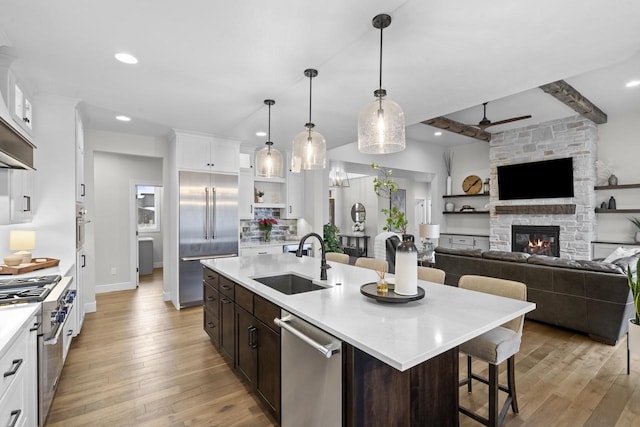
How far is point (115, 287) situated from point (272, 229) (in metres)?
2.99

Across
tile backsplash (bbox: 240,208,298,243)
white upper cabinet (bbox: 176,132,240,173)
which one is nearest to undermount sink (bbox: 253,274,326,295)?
white upper cabinet (bbox: 176,132,240,173)

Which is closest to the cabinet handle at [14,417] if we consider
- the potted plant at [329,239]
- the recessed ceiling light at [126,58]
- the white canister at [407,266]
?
the white canister at [407,266]

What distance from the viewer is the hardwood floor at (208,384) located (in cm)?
212

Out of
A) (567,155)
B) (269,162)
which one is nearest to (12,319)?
(269,162)

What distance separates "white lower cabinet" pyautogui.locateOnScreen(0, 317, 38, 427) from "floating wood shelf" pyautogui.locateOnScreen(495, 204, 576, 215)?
7.42 m

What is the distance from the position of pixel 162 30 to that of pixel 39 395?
94.7 inches

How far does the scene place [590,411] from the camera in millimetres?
2146

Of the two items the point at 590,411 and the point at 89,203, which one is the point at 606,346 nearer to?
the point at 590,411

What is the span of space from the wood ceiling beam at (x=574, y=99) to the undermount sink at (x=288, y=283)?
391 centimetres

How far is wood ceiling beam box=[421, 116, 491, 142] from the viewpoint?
5.41 m

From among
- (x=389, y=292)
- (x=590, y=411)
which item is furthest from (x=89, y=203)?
(x=590, y=411)

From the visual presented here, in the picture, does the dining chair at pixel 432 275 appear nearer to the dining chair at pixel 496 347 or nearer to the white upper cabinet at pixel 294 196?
the dining chair at pixel 496 347

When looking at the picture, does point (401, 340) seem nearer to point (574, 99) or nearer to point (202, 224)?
point (202, 224)

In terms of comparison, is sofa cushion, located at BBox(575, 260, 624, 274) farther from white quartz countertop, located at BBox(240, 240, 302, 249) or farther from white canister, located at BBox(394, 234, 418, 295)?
white quartz countertop, located at BBox(240, 240, 302, 249)
